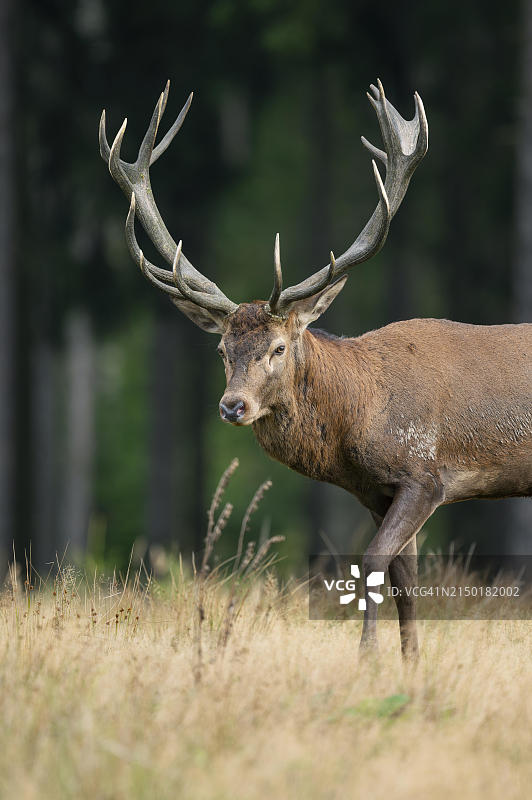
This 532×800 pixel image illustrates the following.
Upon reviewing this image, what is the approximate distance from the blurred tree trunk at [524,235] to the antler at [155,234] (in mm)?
6236

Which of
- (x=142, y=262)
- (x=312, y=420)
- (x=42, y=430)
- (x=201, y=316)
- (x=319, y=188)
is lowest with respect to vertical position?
A: (x=42, y=430)

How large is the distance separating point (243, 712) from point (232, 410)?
2107mm

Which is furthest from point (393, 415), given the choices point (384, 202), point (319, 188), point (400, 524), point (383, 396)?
point (319, 188)

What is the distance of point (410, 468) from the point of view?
7281 mm

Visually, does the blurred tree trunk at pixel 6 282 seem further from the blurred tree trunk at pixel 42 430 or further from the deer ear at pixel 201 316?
the deer ear at pixel 201 316

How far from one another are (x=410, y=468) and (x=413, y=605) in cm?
86

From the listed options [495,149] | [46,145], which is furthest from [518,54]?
[46,145]

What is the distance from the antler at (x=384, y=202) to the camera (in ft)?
24.0

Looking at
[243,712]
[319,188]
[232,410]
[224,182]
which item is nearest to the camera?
[243,712]

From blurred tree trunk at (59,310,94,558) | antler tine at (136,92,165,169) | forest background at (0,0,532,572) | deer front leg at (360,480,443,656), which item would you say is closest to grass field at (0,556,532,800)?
deer front leg at (360,480,443,656)

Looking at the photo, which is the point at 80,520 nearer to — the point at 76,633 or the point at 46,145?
the point at 46,145

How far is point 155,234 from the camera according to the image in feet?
26.4

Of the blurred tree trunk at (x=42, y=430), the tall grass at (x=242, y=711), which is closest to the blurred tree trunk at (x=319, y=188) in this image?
the blurred tree trunk at (x=42, y=430)

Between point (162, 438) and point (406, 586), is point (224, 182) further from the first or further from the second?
point (406, 586)
